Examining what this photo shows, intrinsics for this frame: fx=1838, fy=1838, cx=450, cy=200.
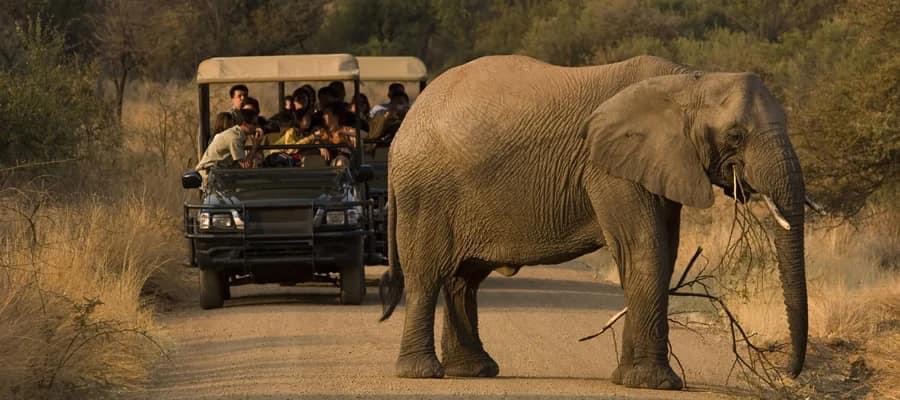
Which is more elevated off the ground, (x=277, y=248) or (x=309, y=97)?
(x=309, y=97)

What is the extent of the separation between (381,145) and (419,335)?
7.46 m

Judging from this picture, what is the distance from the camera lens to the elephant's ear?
418 inches

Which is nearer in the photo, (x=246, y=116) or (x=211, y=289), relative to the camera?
(x=211, y=289)

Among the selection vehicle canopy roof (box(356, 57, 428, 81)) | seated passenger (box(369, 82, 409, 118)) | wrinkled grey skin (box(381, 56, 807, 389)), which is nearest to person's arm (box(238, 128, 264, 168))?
seated passenger (box(369, 82, 409, 118))

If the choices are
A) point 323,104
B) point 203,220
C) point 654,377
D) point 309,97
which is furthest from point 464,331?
point 309,97

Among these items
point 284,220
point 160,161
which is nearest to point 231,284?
point 284,220

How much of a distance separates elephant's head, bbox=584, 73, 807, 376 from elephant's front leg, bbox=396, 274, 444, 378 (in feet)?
5.17

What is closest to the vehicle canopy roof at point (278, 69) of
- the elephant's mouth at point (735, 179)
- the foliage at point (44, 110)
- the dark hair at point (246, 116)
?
the dark hair at point (246, 116)

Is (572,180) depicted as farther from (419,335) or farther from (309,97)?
(309,97)

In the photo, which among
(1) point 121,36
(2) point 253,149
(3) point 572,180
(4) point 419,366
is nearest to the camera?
(3) point 572,180

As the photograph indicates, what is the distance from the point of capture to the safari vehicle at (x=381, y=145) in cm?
1748

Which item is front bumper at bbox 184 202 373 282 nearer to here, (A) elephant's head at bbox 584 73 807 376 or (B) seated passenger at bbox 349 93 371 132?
(B) seated passenger at bbox 349 93 371 132

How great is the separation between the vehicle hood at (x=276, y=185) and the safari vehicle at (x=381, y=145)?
2.18 feet

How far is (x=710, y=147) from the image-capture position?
1059 centimetres
